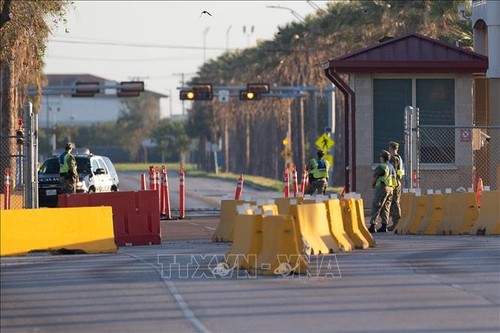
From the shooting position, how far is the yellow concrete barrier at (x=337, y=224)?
66.3ft

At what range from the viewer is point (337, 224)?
20547 mm

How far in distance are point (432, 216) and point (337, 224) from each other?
504cm

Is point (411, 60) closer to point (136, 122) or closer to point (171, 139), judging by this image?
point (171, 139)

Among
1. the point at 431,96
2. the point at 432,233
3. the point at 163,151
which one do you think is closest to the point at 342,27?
the point at 431,96

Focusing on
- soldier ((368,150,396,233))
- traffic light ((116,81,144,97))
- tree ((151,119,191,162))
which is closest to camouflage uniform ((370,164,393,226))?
soldier ((368,150,396,233))

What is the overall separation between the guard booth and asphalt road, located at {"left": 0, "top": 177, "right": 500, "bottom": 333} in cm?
1295

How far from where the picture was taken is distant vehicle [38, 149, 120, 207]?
35.0 meters

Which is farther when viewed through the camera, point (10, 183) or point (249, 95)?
point (249, 95)

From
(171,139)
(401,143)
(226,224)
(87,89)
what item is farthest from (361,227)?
(171,139)

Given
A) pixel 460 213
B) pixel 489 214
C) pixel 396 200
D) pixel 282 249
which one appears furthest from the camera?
pixel 396 200

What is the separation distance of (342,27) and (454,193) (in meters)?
43.7

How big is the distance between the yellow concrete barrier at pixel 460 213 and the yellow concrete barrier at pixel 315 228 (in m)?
5.16

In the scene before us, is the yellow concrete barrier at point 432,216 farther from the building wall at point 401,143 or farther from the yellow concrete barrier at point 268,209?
the building wall at point 401,143

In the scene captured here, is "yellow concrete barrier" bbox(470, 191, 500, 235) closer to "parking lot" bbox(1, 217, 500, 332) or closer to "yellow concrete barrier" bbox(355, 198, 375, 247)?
"yellow concrete barrier" bbox(355, 198, 375, 247)
